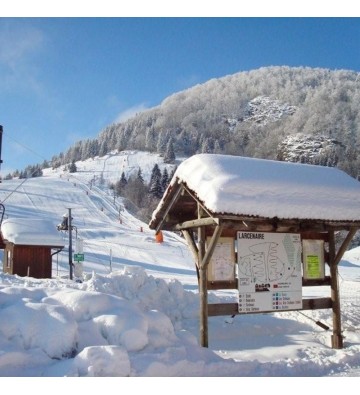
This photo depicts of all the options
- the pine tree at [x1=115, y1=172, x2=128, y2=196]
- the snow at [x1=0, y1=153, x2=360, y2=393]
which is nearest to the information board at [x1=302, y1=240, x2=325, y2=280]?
the snow at [x1=0, y1=153, x2=360, y2=393]

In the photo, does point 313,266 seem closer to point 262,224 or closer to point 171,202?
point 262,224

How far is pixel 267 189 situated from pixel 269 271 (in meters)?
1.70

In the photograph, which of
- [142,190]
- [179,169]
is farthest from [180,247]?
[142,190]

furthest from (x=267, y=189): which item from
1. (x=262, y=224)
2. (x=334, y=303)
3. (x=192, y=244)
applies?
(x=334, y=303)

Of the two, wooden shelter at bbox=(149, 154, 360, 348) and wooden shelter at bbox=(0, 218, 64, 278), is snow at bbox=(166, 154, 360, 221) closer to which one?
wooden shelter at bbox=(149, 154, 360, 348)

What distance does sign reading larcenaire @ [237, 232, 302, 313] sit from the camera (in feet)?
30.2

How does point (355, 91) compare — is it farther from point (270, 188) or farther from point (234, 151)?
point (270, 188)

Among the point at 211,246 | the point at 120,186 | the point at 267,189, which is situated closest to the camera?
the point at 211,246

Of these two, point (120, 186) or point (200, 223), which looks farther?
point (120, 186)

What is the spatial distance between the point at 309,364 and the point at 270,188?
3.12 meters

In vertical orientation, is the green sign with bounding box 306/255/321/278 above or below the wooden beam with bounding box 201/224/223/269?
below

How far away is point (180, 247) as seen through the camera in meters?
49.7

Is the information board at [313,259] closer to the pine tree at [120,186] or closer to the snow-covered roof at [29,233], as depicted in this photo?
the snow-covered roof at [29,233]

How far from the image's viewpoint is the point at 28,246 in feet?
97.3
